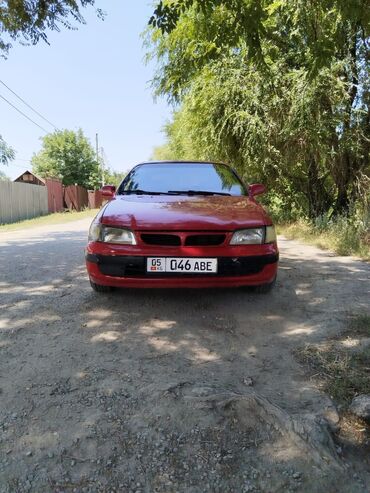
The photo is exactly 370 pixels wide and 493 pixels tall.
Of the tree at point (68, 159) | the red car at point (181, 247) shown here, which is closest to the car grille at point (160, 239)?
the red car at point (181, 247)

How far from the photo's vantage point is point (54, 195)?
26.5 metres

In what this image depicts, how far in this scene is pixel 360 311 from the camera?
11.9ft

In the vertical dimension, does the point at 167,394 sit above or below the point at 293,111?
below

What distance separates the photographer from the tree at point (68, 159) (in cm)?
3584

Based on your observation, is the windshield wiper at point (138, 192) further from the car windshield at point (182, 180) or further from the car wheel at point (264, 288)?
the car wheel at point (264, 288)

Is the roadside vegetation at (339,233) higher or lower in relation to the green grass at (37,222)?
higher

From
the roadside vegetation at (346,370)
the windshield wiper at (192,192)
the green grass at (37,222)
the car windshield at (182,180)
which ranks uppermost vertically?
the car windshield at (182,180)

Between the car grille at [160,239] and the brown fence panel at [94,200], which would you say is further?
the brown fence panel at [94,200]

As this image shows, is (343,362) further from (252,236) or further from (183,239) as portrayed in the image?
(183,239)

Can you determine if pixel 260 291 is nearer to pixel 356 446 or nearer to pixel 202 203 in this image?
pixel 202 203

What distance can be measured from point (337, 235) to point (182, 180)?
160 inches

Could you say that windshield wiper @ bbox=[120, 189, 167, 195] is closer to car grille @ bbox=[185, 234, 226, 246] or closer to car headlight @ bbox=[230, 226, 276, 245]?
car grille @ bbox=[185, 234, 226, 246]

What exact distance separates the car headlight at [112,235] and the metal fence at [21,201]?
622 inches

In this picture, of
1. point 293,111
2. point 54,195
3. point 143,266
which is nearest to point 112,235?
point 143,266
